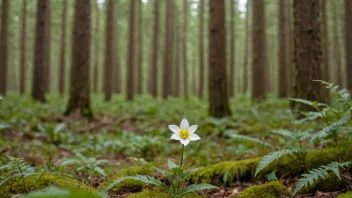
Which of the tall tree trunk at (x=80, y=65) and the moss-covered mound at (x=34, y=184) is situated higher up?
the tall tree trunk at (x=80, y=65)

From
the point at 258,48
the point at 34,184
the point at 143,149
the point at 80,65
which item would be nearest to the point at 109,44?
the point at 80,65

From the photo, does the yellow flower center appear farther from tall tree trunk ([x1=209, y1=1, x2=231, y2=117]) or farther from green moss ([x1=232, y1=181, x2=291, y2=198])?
tall tree trunk ([x1=209, y1=1, x2=231, y2=117])

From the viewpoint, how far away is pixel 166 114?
1097cm

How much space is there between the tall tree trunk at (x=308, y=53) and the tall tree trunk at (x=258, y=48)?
761 centimetres

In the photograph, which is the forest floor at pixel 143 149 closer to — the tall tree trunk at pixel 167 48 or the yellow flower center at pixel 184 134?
the yellow flower center at pixel 184 134

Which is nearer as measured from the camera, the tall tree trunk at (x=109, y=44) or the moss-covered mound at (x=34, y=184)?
the moss-covered mound at (x=34, y=184)

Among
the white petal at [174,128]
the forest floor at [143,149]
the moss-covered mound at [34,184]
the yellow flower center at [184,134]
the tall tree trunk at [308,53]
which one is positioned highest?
the tall tree trunk at [308,53]

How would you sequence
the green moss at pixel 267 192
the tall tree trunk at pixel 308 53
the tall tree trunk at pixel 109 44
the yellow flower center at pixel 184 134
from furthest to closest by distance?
the tall tree trunk at pixel 109 44 < the tall tree trunk at pixel 308 53 < the green moss at pixel 267 192 < the yellow flower center at pixel 184 134

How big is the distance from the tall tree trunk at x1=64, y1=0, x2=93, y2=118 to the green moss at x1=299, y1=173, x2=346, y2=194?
7.73 m

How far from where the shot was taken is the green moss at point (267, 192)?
3003mm

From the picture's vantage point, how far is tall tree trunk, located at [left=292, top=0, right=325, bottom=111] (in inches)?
248

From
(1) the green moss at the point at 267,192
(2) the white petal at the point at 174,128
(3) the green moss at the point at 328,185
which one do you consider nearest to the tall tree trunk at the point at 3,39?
(2) the white petal at the point at 174,128

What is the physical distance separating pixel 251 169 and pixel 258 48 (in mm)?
11123

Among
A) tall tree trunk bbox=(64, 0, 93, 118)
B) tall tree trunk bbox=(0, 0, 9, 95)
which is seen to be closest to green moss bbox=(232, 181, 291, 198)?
tall tree trunk bbox=(64, 0, 93, 118)
